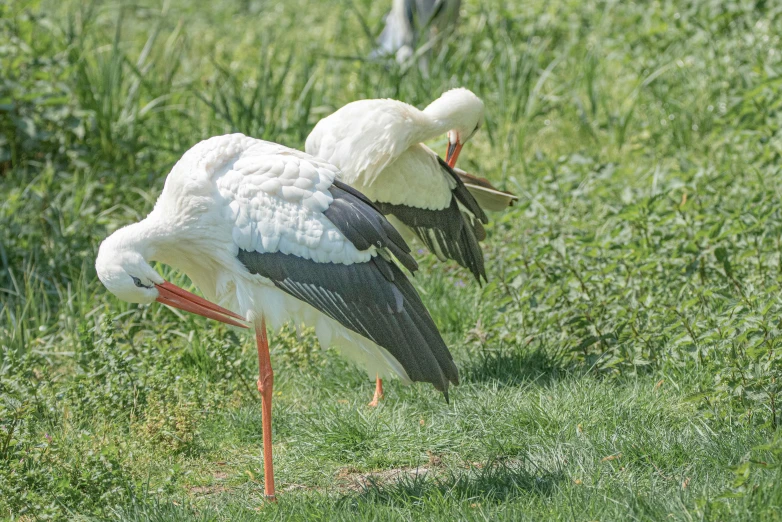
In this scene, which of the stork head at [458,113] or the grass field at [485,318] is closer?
the grass field at [485,318]

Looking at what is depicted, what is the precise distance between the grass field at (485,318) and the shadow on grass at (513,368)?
14mm

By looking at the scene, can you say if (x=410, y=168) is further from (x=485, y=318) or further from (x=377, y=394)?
(x=377, y=394)

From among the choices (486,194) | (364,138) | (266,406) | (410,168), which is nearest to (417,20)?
(486,194)

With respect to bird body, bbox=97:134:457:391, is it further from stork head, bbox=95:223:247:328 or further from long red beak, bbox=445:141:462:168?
long red beak, bbox=445:141:462:168

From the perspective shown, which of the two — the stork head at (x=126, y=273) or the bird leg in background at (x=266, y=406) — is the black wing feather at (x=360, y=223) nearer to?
the bird leg in background at (x=266, y=406)

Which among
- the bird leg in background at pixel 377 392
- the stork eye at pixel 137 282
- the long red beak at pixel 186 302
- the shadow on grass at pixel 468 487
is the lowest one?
the bird leg in background at pixel 377 392

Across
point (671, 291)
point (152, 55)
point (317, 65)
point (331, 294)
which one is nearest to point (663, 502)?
point (331, 294)

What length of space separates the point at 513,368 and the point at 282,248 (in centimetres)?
145

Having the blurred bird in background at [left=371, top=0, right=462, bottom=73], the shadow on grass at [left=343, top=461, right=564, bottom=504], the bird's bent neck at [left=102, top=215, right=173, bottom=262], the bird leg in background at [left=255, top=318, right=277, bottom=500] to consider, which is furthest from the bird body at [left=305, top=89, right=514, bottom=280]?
the blurred bird in background at [left=371, top=0, right=462, bottom=73]

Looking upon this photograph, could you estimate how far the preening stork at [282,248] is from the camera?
3.48m

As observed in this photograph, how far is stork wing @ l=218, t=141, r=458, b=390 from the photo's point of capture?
349 centimetres

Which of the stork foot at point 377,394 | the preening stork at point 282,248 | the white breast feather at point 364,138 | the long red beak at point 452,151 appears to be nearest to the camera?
the preening stork at point 282,248

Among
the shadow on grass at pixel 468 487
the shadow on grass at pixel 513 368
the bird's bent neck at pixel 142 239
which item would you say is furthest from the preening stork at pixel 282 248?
the shadow on grass at pixel 513 368

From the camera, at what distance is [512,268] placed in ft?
16.3
